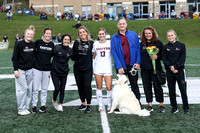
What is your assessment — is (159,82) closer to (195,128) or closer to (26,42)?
(195,128)

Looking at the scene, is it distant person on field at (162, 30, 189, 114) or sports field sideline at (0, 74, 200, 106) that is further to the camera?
sports field sideline at (0, 74, 200, 106)

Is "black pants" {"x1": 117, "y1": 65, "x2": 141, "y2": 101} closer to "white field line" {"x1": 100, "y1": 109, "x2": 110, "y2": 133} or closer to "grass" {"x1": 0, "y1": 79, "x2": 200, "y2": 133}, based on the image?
"grass" {"x1": 0, "y1": 79, "x2": 200, "y2": 133}

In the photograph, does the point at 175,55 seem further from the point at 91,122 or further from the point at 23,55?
the point at 23,55

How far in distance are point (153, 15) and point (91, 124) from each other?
40.3m

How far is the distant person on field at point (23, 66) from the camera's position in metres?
6.00

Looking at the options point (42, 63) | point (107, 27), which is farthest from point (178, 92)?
point (107, 27)

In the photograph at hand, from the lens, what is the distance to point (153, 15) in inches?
1734

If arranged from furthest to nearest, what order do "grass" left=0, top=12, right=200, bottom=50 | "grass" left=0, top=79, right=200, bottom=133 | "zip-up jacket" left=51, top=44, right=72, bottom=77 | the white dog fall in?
"grass" left=0, top=12, right=200, bottom=50
"zip-up jacket" left=51, top=44, right=72, bottom=77
the white dog
"grass" left=0, top=79, right=200, bottom=133

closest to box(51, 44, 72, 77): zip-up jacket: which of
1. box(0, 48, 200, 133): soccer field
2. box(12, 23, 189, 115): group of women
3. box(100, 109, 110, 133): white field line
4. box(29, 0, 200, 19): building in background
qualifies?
box(12, 23, 189, 115): group of women

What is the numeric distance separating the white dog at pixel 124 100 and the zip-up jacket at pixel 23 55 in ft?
A: 5.84

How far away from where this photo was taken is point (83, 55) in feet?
20.6

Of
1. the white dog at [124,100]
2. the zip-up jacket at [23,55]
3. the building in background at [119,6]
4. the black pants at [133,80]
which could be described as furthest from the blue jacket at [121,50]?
the building in background at [119,6]

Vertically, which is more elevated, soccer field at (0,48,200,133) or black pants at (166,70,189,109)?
black pants at (166,70,189,109)

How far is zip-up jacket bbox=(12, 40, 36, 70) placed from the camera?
5985mm
